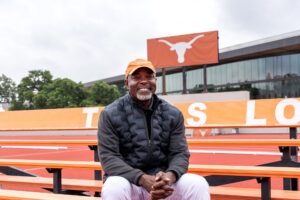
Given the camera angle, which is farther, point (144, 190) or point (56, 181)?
point (56, 181)

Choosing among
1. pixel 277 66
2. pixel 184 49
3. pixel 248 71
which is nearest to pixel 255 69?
pixel 248 71

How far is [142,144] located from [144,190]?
34 cm

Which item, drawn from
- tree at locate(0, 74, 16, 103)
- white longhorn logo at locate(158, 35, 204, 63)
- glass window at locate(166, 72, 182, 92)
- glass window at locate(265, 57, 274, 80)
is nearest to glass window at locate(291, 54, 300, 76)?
glass window at locate(265, 57, 274, 80)

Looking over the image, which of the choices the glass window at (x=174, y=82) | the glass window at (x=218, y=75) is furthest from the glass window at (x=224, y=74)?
the glass window at (x=174, y=82)

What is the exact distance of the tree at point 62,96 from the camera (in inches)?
1518

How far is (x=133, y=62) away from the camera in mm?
2352

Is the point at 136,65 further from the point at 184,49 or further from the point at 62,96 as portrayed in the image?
the point at 62,96

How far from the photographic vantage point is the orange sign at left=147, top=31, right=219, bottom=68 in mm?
21516

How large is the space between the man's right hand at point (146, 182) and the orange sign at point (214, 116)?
239 centimetres

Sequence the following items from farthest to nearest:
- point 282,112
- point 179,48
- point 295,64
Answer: point 295,64 → point 179,48 → point 282,112

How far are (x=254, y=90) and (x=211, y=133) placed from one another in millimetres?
23236

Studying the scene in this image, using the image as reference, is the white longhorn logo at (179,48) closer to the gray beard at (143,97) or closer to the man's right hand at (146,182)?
the gray beard at (143,97)

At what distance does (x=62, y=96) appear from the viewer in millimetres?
39375

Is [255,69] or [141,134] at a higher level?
[255,69]
